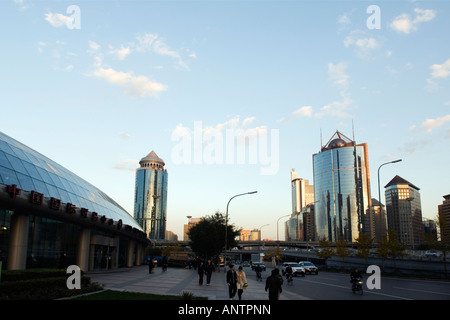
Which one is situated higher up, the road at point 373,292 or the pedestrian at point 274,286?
the pedestrian at point 274,286

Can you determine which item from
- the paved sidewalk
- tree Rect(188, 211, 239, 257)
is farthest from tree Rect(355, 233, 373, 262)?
the paved sidewalk

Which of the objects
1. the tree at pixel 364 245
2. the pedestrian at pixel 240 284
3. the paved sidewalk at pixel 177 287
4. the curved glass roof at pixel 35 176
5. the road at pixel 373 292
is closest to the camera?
the pedestrian at pixel 240 284

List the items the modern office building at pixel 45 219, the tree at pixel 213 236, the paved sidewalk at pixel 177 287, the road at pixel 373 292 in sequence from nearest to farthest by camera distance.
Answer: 1. the road at pixel 373 292
2. the paved sidewalk at pixel 177 287
3. the modern office building at pixel 45 219
4. the tree at pixel 213 236

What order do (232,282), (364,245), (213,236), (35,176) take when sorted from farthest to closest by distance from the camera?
(213,236), (364,245), (35,176), (232,282)

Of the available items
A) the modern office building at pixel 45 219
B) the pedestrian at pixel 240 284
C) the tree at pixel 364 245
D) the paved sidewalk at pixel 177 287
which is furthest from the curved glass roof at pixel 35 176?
the tree at pixel 364 245

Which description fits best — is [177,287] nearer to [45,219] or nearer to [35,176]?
[45,219]

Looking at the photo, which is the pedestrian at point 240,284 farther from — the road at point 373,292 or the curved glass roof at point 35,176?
the curved glass roof at point 35,176

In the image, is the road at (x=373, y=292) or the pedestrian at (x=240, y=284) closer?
the pedestrian at (x=240, y=284)

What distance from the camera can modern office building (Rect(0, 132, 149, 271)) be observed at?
24.3 m

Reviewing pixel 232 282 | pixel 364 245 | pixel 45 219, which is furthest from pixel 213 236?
pixel 232 282

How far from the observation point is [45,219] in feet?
94.5

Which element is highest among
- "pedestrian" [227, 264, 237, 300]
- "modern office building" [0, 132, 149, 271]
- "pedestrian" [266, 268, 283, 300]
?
"modern office building" [0, 132, 149, 271]

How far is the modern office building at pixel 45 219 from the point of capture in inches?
957

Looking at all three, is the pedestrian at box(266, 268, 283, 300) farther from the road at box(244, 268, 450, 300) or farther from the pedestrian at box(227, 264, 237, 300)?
the road at box(244, 268, 450, 300)
